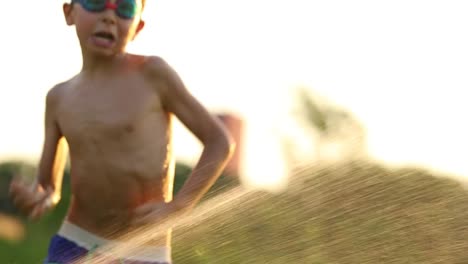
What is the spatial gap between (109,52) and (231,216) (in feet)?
2.64

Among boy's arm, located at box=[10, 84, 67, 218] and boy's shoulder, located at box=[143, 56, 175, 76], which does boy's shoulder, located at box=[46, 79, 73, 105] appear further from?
boy's shoulder, located at box=[143, 56, 175, 76]

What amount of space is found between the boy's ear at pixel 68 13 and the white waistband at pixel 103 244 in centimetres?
72

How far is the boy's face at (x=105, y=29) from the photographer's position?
478cm

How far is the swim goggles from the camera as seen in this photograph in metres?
4.86

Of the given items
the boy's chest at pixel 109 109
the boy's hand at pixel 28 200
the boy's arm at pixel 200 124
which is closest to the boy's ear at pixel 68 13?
the boy's chest at pixel 109 109

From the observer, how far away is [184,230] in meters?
5.03

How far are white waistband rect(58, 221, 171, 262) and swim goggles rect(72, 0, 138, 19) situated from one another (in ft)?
2.32

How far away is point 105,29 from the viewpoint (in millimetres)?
4828

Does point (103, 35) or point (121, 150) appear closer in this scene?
point (121, 150)

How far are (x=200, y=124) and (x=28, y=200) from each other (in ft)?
1.93

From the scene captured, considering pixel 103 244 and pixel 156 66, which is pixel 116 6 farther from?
pixel 103 244

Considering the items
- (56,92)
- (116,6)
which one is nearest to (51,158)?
(56,92)

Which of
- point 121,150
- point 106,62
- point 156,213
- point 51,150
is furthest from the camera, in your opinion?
point 51,150

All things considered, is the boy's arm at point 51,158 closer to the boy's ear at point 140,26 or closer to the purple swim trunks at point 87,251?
the purple swim trunks at point 87,251
